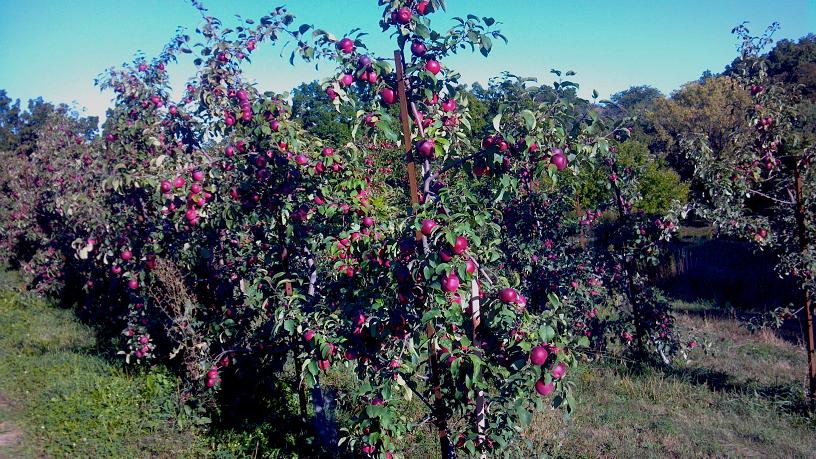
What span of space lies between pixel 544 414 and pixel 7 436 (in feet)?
15.4

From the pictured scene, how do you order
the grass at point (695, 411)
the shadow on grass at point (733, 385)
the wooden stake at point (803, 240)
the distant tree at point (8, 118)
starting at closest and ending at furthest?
the grass at point (695, 411)
the wooden stake at point (803, 240)
the shadow on grass at point (733, 385)
the distant tree at point (8, 118)

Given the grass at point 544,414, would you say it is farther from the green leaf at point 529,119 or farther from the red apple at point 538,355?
the green leaf at point 529,119

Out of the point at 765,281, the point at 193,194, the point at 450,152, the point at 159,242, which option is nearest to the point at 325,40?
the point at 450,152

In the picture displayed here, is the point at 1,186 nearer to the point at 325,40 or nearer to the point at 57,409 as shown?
the point at 57,409

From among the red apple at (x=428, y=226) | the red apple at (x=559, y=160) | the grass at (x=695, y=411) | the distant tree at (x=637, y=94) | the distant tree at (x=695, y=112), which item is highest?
the distant tree at (x=637, y=94)

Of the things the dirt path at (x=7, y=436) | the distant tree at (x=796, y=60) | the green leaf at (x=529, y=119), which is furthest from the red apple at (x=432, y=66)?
the distant tree at (x=796, y=60)

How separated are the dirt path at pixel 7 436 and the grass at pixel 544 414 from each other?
0.01 meters

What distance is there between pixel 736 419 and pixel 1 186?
1788 centimetres

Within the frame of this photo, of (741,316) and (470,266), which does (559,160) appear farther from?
(741,316)

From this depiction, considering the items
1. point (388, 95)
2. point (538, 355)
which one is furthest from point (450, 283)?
point (388, 95)

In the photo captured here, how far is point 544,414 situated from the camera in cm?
479

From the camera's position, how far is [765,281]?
34.0 ft

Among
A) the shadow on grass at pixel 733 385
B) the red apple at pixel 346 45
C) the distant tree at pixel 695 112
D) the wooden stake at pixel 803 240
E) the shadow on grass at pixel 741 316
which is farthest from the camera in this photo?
the distant tree at pixel 695 112

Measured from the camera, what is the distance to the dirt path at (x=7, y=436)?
4.49m
